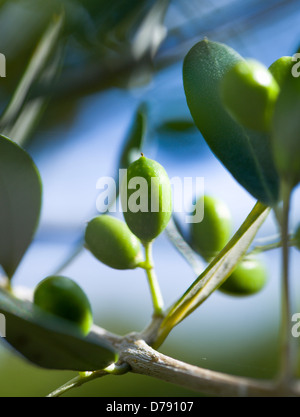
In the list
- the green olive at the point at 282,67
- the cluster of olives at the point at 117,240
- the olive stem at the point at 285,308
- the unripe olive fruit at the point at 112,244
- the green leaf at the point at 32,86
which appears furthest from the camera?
the green leaf at the point at 32,86

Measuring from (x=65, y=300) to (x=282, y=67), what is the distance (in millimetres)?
487

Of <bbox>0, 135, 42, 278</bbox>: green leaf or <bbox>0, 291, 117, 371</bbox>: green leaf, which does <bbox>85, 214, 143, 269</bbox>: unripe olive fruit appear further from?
<bbox>0, 291, 117, 371</bbox>: green leaf

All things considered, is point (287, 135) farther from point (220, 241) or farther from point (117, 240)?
point (220, 241)

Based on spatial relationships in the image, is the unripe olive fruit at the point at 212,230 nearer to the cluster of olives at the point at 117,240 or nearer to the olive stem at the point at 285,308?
the cluster of olives at the point at 117,240

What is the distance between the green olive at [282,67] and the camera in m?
0.69

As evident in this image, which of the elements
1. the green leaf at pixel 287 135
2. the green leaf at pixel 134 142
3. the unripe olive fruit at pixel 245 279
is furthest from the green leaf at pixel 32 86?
the green leaf at pixel 287 135

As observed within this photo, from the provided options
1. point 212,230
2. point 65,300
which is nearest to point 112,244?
point 65,300

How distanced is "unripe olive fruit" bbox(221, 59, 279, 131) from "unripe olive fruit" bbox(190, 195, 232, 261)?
424mm

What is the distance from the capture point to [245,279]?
1093mm

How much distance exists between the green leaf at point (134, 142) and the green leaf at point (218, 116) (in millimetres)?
652

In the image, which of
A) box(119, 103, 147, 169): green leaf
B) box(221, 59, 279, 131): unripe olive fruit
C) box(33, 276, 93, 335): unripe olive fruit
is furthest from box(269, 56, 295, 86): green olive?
box(119, 103, 147, 169): green leaf

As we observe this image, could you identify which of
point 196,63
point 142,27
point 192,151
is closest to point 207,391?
point 196,63

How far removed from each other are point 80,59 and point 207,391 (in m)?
1.59
